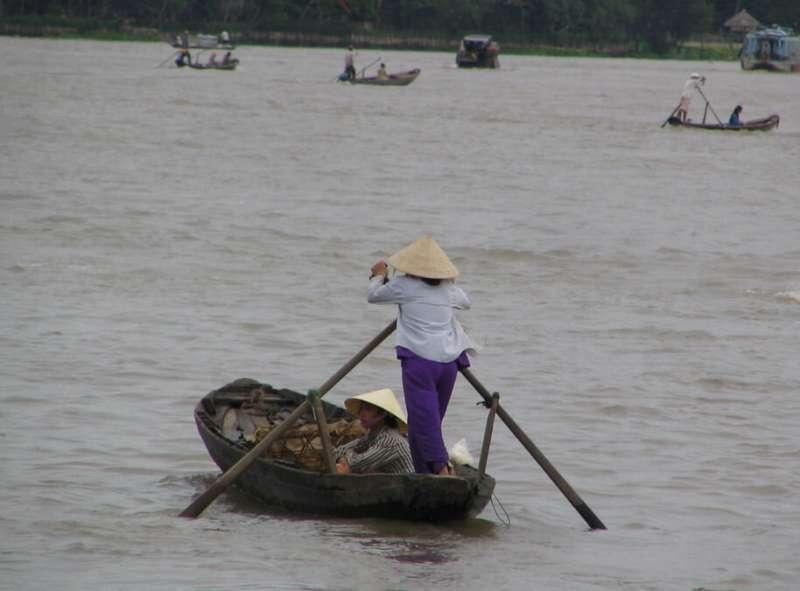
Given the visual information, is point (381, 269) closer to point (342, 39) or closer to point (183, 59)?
point (183, 59)

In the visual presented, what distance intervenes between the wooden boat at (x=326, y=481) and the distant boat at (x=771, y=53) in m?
63.9

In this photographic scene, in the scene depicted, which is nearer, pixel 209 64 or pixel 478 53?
pixel 209 64

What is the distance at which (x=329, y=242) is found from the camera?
52.6ft

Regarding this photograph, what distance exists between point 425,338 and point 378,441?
0.59m

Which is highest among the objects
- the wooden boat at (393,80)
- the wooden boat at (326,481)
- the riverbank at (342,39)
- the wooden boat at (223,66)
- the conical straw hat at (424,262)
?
the conical straw hat at (424,262)

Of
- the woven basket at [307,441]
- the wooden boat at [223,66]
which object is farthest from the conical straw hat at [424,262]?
the wooden boat at [223,66]

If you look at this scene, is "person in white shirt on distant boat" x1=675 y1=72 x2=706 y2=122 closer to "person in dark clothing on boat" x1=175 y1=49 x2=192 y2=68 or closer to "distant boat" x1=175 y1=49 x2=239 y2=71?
"distant boat" x1=175 y1=49 x2=239 y2=71

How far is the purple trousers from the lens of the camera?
6.46 m

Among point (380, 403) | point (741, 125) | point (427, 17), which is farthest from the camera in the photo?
point (427, 17)

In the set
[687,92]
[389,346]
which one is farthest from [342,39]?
[389,346]

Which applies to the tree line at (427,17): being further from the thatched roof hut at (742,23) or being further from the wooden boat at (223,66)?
the wooden boat at (223,66)

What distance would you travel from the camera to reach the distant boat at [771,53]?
68875 mm

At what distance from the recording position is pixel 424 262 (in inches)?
257

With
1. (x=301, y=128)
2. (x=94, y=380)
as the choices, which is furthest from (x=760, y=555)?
(x=301, y=128)
